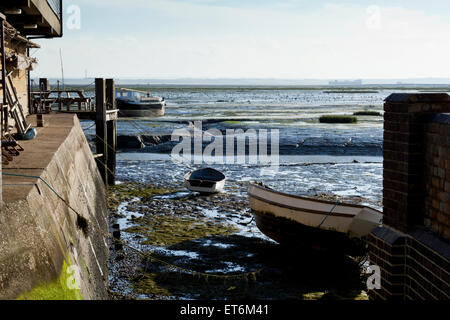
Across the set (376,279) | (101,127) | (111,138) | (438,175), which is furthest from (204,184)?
(438,175)

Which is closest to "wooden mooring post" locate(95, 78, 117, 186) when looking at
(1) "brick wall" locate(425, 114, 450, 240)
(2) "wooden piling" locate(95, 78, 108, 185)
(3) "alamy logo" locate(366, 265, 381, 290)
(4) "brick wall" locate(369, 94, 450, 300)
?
(2) "wooden piling" locate(95, 78, 108, 185)

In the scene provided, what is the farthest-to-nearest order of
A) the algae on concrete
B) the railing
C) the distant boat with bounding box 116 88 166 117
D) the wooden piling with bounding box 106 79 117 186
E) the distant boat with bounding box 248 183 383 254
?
the distant boat with bounding box 116 88 166 117
the wooden piling with bounding box 106 79 117 186
the railing
the distant boat with bounding box 248 183 383 254
the algae on concrete

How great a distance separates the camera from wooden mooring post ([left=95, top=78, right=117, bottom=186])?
77.3 ft

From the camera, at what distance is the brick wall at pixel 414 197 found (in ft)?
21.2

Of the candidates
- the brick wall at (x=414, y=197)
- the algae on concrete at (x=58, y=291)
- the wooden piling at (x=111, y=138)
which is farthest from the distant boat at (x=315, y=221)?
the wooden piling at (x=111, y=138)

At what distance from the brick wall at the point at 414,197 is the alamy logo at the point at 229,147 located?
2116 cm

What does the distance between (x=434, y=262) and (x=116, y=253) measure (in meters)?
9.62

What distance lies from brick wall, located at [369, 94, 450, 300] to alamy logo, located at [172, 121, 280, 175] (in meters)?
21.2

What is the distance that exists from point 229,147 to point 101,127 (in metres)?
16.1

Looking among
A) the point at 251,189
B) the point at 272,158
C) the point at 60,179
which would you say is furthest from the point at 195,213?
the point at 272,158

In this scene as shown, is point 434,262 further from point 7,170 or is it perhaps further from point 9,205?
point 7,170

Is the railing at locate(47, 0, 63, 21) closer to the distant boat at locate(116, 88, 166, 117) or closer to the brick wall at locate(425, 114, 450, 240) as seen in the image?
the brick wall at locate(425, 114, 450, 240)

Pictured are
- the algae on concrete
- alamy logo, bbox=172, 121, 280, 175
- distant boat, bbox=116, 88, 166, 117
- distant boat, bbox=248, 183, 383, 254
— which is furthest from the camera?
distant boat, bbox=116, 88, 166, 117

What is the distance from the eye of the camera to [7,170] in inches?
375
